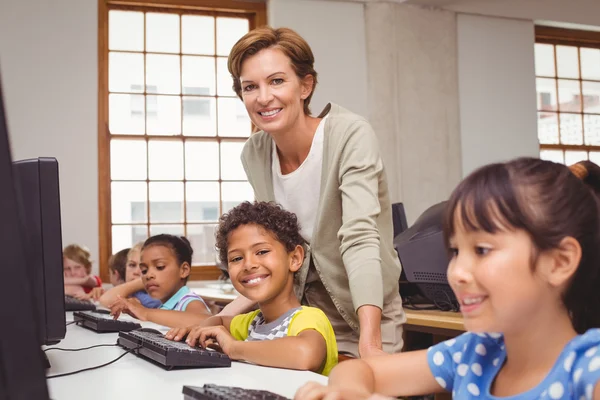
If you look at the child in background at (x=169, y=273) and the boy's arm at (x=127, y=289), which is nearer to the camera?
the child in background at (x=169, y=273)

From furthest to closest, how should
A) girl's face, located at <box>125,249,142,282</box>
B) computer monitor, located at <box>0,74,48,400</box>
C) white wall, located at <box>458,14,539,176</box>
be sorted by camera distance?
white wall, located at <box>458,14,539,176</box> → girl's face, located at <box>125,249,142,282</box> → computer monitor, located at <box>0,74,48,400</box>

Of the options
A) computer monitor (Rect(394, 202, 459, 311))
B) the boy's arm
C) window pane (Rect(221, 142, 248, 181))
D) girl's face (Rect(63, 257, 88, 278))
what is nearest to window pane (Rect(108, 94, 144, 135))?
window pane (Rect(221, 142, 248, 181))

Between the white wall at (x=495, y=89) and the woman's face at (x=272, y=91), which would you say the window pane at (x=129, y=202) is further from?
the woman's face at (x=272, y=91)

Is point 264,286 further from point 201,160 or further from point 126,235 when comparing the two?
point 201,160

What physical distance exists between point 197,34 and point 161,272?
3.58m

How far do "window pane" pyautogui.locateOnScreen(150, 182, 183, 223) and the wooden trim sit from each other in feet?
1.22

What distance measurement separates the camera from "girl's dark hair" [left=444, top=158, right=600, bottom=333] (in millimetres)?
877

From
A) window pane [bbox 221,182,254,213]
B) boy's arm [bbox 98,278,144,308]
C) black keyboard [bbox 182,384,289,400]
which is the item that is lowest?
boy's arm [bbox 98,278,144,308]

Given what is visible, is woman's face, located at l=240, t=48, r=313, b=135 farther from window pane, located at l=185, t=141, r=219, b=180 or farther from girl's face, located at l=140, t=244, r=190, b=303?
window pane, located at l=185, t=141, r=219, b=180

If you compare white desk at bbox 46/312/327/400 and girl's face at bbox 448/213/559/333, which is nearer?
girl's face at bbox 448/213/559/333

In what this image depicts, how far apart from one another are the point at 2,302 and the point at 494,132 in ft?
21.1

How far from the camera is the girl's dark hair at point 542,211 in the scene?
2.88ft

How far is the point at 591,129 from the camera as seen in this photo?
725cm

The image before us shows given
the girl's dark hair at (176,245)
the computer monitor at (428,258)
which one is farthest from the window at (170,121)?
the computer monitor at (428,258)
